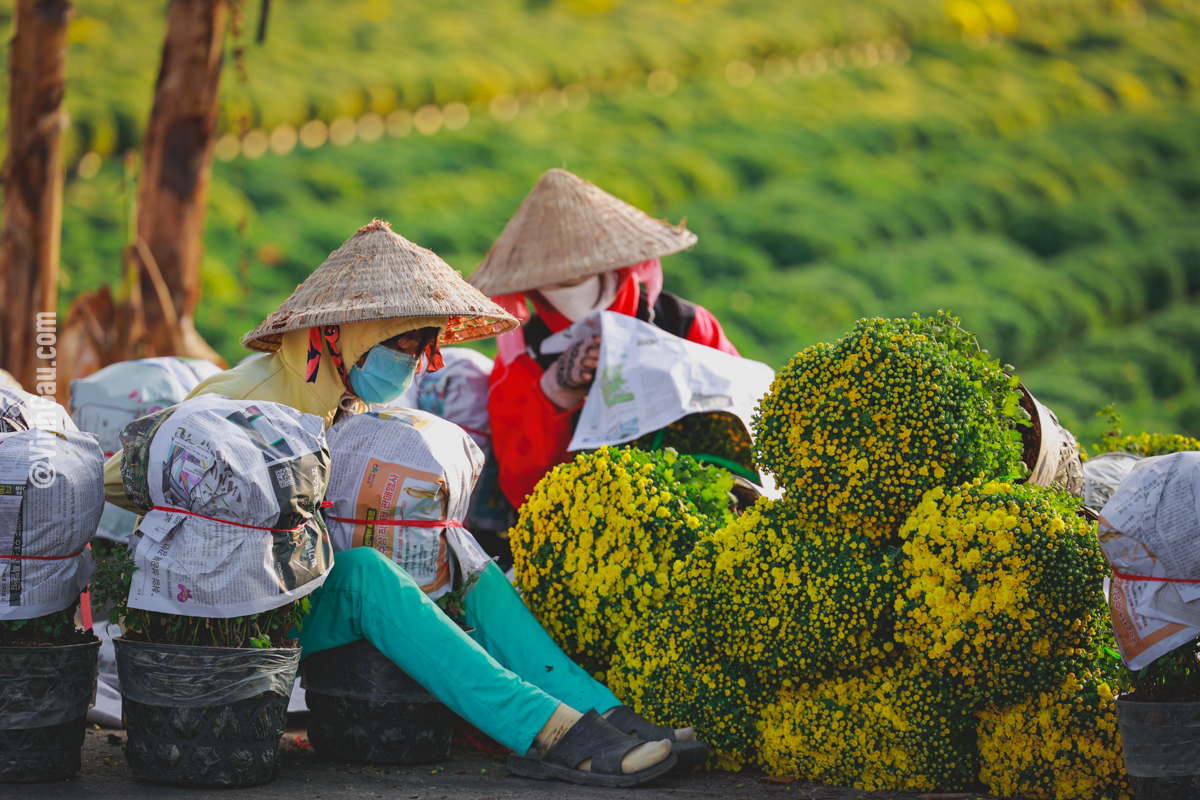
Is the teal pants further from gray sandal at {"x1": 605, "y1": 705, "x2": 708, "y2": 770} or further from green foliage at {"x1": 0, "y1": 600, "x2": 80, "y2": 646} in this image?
green foliage at {"x1": 0, "y1": 600, "x2": 80, "y2": 646}

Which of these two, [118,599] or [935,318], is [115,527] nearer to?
[118,599]

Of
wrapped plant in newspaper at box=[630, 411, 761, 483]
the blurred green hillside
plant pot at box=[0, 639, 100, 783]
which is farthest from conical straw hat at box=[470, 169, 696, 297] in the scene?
the blurred green hillside

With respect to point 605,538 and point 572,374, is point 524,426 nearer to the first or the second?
point 572,374

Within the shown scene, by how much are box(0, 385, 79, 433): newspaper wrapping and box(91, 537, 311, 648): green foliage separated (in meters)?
0.45

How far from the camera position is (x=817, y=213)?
12148 millimetres

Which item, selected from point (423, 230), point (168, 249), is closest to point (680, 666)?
point (168, 249)

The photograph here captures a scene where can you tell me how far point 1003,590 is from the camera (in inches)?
102

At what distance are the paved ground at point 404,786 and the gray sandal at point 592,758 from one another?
25 millimetres

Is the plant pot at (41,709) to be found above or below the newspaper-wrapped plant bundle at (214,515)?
below

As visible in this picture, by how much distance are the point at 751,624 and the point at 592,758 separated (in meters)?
0.54

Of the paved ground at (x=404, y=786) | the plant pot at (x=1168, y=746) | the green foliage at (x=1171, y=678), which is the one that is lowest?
the paved ground at (x=404, y=786)

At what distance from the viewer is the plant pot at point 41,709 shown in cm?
250

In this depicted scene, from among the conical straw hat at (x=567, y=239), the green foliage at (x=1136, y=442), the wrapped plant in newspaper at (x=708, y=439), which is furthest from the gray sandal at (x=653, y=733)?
the green foliage at (x=1136, y=442)

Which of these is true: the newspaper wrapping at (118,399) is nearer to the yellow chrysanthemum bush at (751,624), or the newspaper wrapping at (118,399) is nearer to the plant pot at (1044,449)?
the yellow chrysanthemum bush at (751,624)
